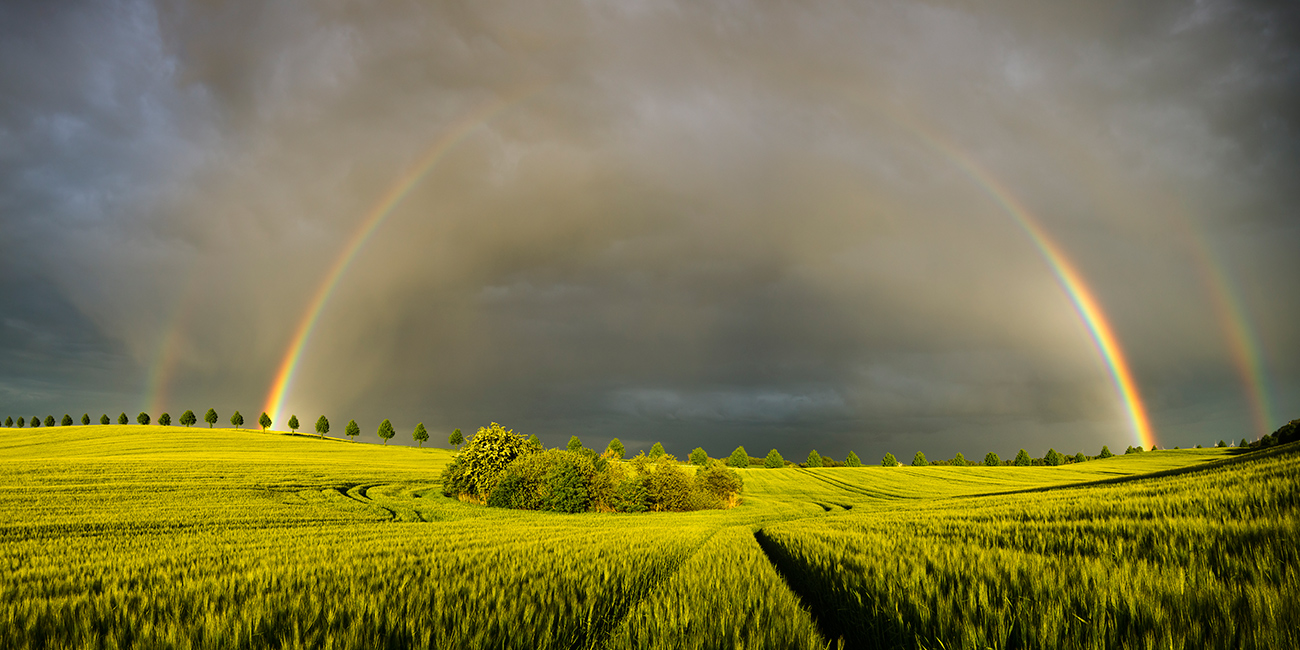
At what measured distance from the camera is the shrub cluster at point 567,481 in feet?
162

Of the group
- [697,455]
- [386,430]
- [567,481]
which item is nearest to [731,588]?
[567,481]

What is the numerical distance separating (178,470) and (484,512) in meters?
35.4

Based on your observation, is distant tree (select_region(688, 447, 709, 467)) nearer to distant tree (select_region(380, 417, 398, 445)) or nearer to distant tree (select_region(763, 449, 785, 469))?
distant tree (select_region(763, 449, 785, 469))

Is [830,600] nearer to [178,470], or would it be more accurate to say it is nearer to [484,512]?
[484,512]

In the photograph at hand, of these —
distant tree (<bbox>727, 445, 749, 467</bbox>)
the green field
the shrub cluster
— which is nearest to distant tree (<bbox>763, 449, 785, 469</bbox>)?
distant tree (<bbox>727, 445, 749, 467</bbox>)

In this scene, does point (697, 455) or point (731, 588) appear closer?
point (731, 588)

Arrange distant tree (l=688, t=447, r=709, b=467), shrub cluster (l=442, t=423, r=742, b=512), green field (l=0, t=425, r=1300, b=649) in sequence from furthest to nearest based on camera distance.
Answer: distant tree (l=688, t=447, r=709, b=467) → shrub cluster (l=442, t=423, r=742, b=512) → green field (l=0, t=425, r=1300, b=649)

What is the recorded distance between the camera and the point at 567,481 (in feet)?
161

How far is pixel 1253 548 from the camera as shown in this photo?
20.3ft

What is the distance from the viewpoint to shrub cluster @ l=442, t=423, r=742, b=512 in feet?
162

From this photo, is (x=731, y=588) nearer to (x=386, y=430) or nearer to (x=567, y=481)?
(x=567, y=481)

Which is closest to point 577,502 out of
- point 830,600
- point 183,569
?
point 183,569

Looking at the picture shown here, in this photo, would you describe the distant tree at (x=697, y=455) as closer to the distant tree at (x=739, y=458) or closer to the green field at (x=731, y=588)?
the distant tree at (x=739, y=458)

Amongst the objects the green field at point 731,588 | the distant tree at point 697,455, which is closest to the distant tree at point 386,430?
the distant tree at point 697,455
